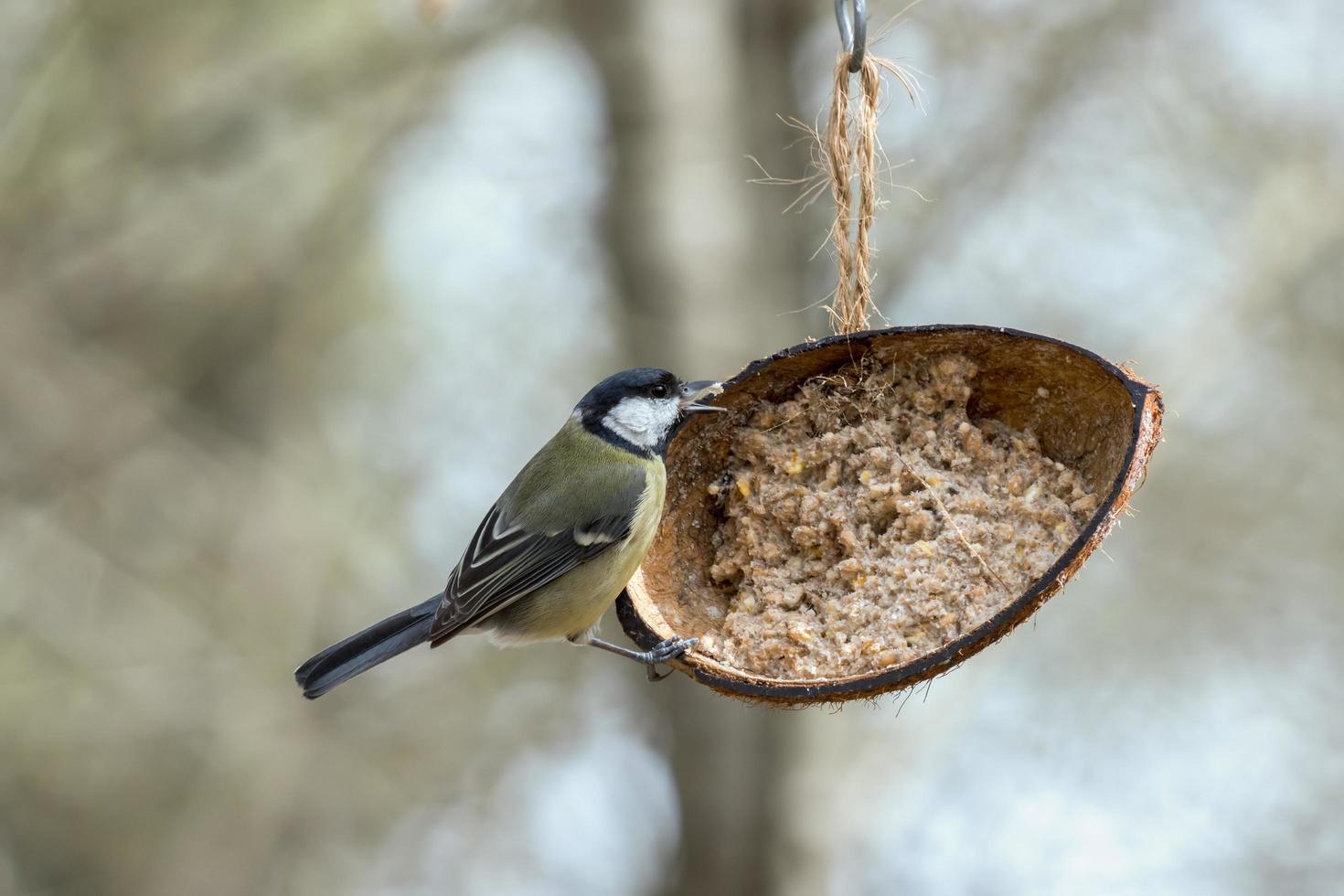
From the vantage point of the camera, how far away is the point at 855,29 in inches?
95.6

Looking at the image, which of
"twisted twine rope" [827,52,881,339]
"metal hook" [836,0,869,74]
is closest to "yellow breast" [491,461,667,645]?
"twisted twine rope" [827,52,881,339]

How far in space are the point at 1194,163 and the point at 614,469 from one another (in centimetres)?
471

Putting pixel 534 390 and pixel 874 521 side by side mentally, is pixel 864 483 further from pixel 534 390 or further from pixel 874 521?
pixel 534 390

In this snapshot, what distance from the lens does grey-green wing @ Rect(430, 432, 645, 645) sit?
3100 millimetres

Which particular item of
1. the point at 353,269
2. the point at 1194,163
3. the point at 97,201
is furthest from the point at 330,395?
the point at 1194,163

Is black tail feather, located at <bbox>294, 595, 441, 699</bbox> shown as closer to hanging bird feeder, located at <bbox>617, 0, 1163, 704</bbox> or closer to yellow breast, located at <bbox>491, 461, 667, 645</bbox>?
yellow breast, located at <bbox>491, 461, 667, 645</bbox>

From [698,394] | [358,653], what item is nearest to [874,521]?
[698,394]

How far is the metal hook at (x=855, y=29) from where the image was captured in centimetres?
240

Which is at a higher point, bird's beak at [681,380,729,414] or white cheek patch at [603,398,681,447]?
bird's beak at [681,380,729,414]

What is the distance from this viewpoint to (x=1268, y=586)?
6984 mm

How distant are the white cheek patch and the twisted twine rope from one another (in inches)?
21.1

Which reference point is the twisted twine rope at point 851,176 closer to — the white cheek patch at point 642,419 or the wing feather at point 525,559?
the white cheek patch at point 642,419

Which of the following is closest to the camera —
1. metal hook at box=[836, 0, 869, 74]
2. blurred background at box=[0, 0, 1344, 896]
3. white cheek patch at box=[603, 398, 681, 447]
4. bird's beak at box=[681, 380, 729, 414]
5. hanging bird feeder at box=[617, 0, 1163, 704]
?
metal hook at box=[836, 0, 869, 74]

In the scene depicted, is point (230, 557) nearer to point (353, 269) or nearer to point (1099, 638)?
point (353, 269)
